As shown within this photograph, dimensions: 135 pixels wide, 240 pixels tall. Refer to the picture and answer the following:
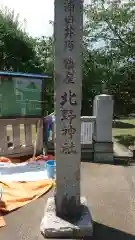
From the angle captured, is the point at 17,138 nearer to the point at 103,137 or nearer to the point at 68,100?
the point at 103,137

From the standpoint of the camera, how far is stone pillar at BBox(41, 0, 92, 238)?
411 centimetres

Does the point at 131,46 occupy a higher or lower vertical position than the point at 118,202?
higher

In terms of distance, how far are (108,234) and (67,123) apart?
1.56 metres

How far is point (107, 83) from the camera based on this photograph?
11258 millimetres

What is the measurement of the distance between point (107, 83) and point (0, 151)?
A: 15.6 ft

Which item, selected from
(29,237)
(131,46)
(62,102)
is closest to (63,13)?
(62,102)

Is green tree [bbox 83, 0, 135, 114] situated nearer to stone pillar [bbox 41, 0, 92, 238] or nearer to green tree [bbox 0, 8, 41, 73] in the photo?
stone pillar [bbox 41, 0, 92, 238]

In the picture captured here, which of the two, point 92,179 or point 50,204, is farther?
point 92,179

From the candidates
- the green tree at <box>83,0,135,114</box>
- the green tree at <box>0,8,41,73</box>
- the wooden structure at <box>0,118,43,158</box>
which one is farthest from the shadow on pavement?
the green tree at <box>0,8,41,73</box>

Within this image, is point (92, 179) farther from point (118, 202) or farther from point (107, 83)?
point (107, 83)

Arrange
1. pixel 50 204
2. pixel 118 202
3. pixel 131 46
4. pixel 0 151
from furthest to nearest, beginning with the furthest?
1. pixel 131 46
2. pixel 0 151
3. pixel 118 202
4. pixel 50 204

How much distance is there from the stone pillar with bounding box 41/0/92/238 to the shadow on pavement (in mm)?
161

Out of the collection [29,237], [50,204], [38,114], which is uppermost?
[38,114]

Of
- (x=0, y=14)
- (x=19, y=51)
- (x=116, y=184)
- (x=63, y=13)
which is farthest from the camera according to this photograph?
(x=0, y=14)
